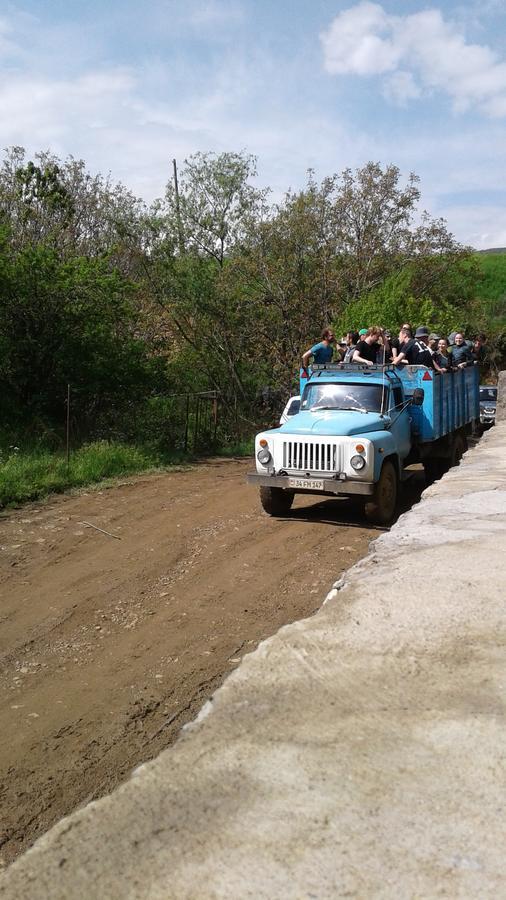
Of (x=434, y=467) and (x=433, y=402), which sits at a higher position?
(x=433, y=402)

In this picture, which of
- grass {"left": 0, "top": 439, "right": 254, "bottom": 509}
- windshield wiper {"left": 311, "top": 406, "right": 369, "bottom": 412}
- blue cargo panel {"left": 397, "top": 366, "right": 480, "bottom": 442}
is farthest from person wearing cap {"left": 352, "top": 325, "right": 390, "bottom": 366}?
grass {"left": 0, "top": 439, "right": 254, "bottom": 509}

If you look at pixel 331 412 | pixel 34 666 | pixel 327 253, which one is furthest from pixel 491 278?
pixel 34 666

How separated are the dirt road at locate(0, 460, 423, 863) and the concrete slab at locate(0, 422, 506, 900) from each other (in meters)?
1.46

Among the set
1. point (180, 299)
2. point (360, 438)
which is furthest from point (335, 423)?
point (180, 299)

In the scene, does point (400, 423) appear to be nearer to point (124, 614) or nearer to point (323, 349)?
point (323, 349)

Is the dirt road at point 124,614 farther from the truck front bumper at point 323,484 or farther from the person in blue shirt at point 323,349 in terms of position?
the person in blue shirt at point 323,349

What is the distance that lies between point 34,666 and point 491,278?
54658mm

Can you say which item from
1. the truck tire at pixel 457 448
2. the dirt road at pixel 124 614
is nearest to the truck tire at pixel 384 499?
the dirt road at pixel 124 614

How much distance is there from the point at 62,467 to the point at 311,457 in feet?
15.6

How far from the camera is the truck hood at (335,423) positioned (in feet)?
31.8

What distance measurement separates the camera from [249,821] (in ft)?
6.70

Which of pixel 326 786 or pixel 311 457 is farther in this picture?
pixel 311 457

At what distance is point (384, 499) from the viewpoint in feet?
31.7

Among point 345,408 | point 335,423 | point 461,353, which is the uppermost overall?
point 461,353
